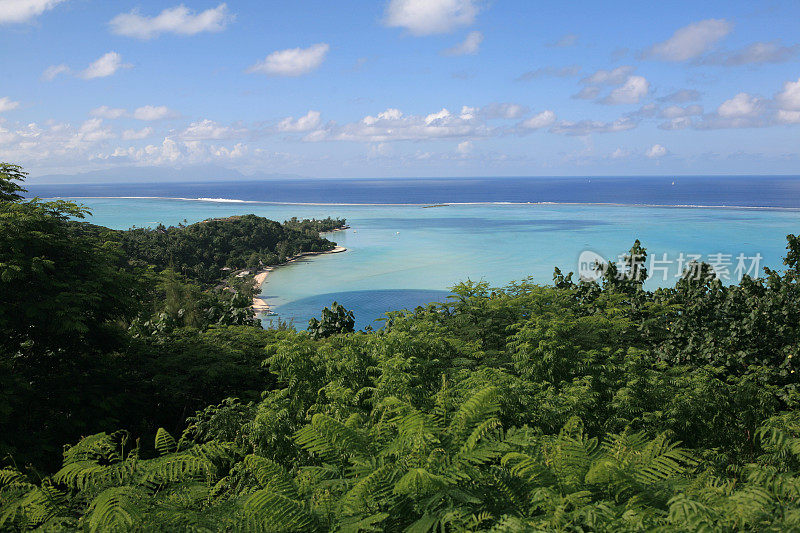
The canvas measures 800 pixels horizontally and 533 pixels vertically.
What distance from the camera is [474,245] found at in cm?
5725

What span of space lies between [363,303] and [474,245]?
26794 millimetres

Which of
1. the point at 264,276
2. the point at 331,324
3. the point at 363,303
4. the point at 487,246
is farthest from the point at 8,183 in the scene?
the point at 487,246

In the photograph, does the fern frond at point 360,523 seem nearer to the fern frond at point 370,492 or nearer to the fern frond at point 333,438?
the fern frond at point 370,492

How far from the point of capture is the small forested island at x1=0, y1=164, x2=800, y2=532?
2.76 meters

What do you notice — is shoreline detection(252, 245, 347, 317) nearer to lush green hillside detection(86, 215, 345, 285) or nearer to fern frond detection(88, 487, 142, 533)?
lush green hillside detection(86, 215, 345, 285)

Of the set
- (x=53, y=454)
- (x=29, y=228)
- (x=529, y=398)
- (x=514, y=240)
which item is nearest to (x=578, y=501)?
(x=529, y=398)

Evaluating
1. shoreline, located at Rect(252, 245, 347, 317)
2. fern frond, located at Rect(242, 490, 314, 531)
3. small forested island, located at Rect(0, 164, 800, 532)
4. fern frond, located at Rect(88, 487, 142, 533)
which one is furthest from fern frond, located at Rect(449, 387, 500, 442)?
shoreline, located at Rect(252, 245, 347, 317)

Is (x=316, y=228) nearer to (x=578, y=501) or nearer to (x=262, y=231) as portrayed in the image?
(x=262, y=231)

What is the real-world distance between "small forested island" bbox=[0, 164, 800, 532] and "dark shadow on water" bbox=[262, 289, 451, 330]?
15.3 meters

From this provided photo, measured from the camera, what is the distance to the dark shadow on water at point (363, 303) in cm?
3064

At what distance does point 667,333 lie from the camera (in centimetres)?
1069

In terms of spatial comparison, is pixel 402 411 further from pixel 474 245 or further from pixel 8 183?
pixel 474 245

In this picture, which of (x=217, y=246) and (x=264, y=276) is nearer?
(x=264, y=276)

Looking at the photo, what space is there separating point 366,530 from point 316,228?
222 ft
